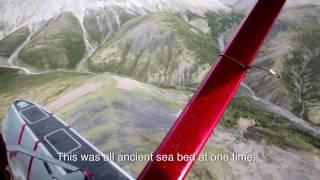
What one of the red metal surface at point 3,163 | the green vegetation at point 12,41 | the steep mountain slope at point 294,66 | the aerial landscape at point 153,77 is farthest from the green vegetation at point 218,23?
the red metal surface at point 3,163

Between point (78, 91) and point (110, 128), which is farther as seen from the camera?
point (78, 91)

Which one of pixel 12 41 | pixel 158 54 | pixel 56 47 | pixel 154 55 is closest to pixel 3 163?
pixel 154 55

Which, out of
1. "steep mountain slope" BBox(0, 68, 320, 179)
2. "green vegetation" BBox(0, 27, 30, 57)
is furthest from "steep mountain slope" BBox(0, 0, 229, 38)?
"steep mountain slope" BBox(0, 68, 320, 179)

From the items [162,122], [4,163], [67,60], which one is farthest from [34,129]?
[67,60]

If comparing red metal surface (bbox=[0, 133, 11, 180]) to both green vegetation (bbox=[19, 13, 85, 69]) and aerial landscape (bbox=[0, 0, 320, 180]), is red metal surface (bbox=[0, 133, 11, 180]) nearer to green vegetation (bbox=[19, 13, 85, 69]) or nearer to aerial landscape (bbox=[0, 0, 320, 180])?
aerial landscape (bbox=[0, 0, 320, 180])

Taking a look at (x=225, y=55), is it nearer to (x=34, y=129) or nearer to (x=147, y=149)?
(x=34, y=129)

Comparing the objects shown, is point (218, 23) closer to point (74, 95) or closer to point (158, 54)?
point (158, 54)
